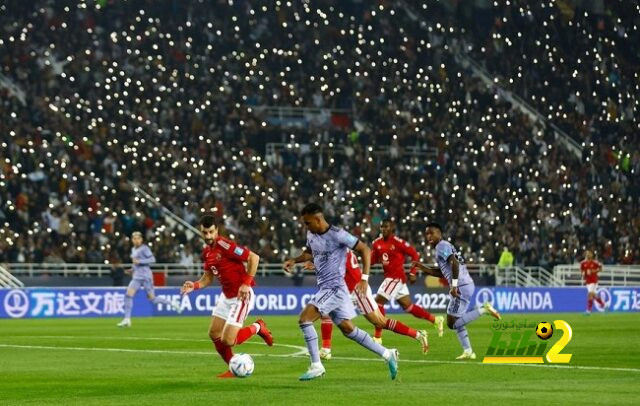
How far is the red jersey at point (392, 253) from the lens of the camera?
28.4 m

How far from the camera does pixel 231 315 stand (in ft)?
59.3

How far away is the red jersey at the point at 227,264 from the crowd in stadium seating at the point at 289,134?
26.1m

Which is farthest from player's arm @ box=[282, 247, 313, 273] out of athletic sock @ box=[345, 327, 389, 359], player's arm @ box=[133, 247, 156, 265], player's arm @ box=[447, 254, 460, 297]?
player's arm @ box=[133, 247, 156, 265]

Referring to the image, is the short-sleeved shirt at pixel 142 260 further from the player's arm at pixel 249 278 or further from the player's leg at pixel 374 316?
the player's arm at pixel 249 278

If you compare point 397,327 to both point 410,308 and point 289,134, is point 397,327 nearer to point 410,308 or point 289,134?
point 410,308

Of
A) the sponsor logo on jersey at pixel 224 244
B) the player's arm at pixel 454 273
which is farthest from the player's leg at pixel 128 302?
the sponsor logo on jersey at pixel 224 244

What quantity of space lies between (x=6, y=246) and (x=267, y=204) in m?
9.81

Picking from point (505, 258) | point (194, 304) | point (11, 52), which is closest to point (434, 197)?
point (505, 258)

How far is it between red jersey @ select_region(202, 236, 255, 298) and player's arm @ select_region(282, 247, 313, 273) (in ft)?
2.30

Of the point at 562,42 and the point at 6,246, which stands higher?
the point at 562,42

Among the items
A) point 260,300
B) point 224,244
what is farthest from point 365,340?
point 260,300

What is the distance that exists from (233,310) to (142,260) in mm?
18500

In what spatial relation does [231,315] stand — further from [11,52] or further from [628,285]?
[628,285]

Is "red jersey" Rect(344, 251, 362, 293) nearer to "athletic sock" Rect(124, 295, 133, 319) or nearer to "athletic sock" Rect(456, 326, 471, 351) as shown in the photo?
"athletic sock" Rect(456, 326, 471, 351)
